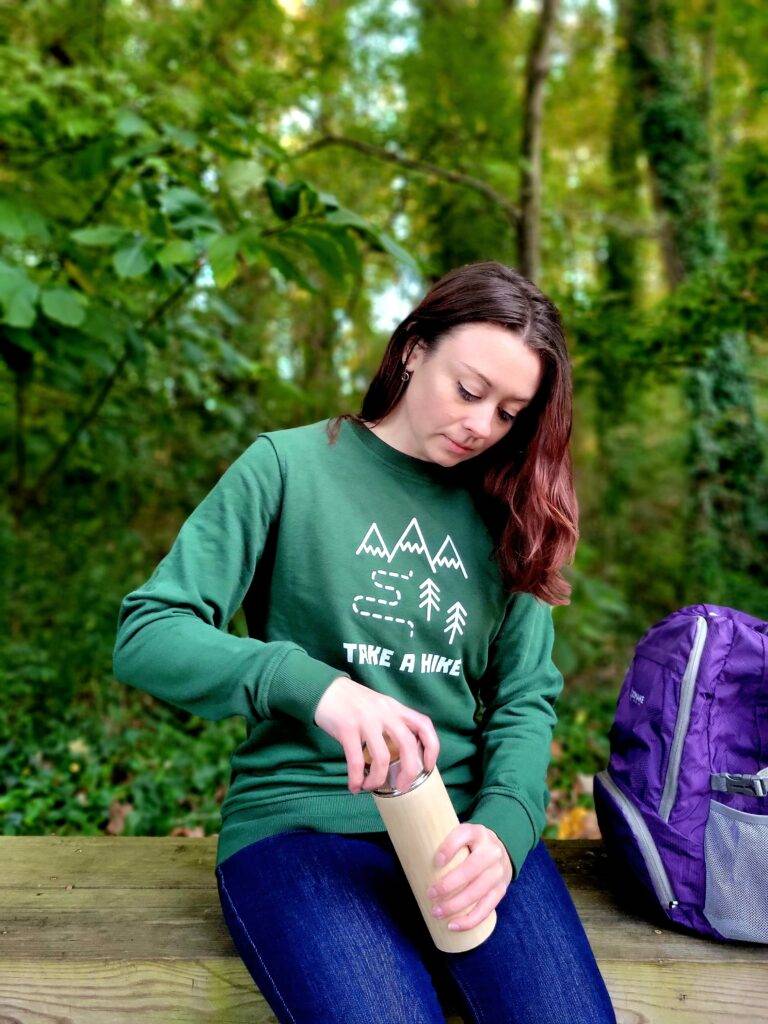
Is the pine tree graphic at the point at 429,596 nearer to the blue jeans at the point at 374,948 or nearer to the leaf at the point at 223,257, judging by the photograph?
the blue jeans at the point at 374,948

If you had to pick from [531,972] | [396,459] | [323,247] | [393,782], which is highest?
[323,247]

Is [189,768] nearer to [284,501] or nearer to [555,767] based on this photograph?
[555,767]

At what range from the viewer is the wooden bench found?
4.88 ft

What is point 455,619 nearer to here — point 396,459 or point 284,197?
point 396,459

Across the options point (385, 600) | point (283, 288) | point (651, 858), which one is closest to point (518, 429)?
point (385, 600)

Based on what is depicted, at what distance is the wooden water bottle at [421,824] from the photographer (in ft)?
4.21

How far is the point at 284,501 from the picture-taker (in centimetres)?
164

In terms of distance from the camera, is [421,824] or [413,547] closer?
[421,824]

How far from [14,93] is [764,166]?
349 cm

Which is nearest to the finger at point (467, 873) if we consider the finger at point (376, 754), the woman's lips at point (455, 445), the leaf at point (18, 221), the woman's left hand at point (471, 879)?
the woman's left hand at point (471, 879)

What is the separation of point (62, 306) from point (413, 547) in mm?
1643

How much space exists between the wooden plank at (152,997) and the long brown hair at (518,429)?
83cm

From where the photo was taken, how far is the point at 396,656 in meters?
1.66

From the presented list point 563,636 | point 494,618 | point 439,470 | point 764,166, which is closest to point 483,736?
point 494,618
